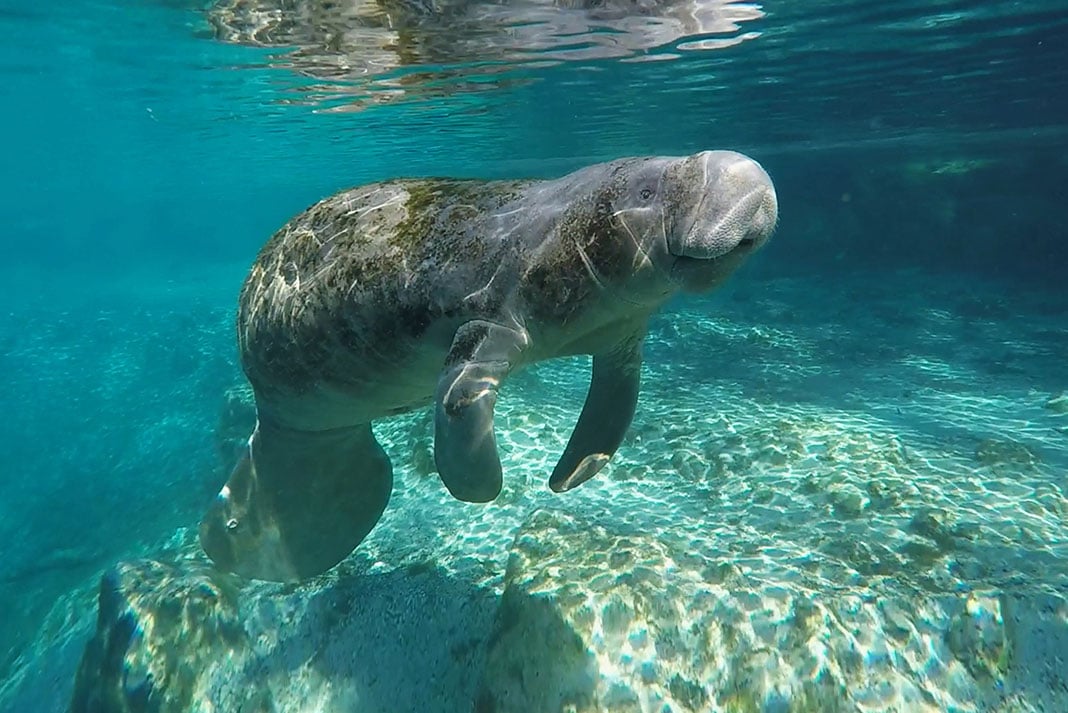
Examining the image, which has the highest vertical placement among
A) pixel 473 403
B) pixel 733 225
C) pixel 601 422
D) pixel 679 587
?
pixel 733 225

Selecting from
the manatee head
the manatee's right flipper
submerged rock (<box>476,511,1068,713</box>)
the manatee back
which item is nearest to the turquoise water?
submerged rock (<box>476,511,1068,713</box>)

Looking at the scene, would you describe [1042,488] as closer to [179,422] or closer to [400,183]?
[400,183]

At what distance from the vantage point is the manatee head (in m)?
2.67

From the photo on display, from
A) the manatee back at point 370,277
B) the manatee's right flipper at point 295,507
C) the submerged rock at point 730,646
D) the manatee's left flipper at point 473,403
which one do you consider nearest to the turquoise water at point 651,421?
the submerged rock at point 730,646

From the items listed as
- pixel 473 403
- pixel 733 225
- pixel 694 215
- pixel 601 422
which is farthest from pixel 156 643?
pixel 733 225

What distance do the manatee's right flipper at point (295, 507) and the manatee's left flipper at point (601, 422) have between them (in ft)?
5.57

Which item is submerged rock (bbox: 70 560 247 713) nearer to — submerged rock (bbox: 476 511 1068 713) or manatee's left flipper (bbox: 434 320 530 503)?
submerged rock (bbox: 476 511 1068 713)

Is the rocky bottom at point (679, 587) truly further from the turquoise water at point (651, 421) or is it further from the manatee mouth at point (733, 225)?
the manatee mouth at point (733, 225)

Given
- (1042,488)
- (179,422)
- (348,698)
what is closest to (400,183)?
(348,698)

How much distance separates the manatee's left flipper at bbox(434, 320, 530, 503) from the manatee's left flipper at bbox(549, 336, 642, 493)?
1.05 meters

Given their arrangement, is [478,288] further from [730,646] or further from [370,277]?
[730,646]

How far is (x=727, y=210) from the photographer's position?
8.73ft

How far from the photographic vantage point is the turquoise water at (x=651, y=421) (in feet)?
14.7

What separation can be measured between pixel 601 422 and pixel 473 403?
1.46 m
